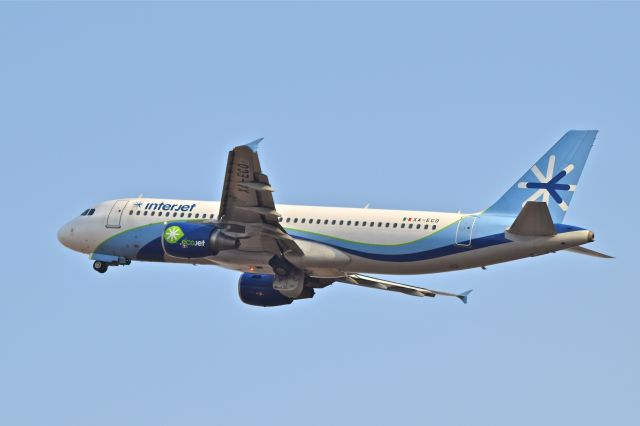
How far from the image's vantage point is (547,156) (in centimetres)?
6300

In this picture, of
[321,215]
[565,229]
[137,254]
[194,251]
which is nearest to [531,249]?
[565,229]

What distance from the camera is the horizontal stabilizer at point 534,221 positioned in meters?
59.2

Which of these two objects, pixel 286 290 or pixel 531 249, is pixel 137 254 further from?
pixel 531 249

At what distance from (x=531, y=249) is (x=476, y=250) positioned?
2686mm

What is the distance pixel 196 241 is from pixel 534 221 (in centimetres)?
1553

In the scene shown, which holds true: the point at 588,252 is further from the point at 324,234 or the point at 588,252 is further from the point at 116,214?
the point at 116,214

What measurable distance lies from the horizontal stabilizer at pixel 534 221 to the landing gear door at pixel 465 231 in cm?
237

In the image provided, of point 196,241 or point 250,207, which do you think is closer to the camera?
point 250,207

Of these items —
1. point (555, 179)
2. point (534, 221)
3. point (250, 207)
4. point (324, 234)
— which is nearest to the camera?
point (534, 221)

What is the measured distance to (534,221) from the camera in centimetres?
5969

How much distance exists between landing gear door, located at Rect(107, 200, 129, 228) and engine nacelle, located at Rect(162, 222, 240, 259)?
6.39 m

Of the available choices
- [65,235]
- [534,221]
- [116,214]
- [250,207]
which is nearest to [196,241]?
[250,207]

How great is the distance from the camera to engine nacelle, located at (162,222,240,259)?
212ft

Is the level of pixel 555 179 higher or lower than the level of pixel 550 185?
higher
